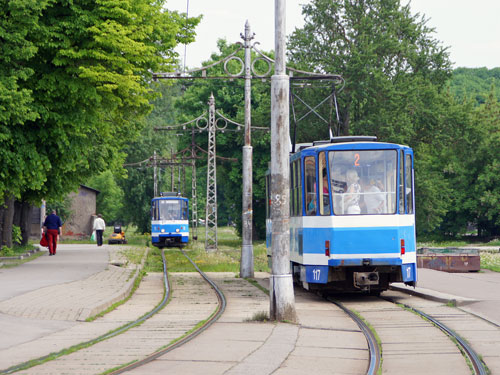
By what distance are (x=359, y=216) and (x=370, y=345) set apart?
5920mm

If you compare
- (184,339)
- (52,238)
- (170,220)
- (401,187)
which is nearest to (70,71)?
(401,187)

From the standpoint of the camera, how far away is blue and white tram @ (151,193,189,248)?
48.2m

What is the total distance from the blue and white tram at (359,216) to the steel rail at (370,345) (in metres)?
1.47

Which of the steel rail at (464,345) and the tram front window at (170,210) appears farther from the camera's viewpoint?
the tram front window at (170,210)

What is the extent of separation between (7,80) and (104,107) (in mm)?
3606

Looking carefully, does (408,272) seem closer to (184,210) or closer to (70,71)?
(70,71)

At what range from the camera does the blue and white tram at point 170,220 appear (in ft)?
158

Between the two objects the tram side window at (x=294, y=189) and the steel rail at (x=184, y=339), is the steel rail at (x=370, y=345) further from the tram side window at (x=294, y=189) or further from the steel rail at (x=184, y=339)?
the tram side window at (x=294, y=189)

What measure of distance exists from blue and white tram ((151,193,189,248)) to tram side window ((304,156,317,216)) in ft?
106

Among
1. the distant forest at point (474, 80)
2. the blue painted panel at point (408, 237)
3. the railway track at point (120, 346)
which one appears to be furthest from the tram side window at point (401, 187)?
the distant forest at point (474, 80)

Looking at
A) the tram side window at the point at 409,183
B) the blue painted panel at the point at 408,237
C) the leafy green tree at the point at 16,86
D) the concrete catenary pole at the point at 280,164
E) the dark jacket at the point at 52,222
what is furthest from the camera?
the dark jacket at the point at 52,222

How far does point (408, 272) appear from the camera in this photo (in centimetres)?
1586

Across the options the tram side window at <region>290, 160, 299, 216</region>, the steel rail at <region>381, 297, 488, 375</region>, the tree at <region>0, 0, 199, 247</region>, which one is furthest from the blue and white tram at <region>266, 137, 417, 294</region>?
the tree at <region>0, 0, 199, 247</region>

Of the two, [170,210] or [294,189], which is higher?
[170,210]
